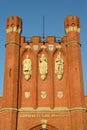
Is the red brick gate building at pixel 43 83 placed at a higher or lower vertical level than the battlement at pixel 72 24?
lower

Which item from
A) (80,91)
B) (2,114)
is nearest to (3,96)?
(2,114)

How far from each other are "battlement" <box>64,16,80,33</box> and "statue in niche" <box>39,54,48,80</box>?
380cm

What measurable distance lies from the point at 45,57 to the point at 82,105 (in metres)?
6.15

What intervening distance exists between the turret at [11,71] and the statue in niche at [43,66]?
2.33m

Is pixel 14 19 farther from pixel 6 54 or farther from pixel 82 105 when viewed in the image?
pixel 82 105

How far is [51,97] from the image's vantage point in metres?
26.5

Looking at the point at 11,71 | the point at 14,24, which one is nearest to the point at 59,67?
the point at 11,71

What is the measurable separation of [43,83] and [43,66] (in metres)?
1.69

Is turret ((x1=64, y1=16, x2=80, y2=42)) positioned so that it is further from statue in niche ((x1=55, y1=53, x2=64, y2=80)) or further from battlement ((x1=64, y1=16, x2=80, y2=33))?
statue in niche ((x1=55, y1=53, x2=64, y2=80))

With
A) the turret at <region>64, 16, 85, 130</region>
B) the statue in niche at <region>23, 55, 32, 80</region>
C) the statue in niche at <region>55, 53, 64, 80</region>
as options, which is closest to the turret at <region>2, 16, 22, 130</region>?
the statue in niche at <region>23, 55, 32, 80</region>

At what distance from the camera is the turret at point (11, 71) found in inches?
983

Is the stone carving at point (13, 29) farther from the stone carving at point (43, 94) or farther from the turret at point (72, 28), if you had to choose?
the stone carving at point (43, 94)

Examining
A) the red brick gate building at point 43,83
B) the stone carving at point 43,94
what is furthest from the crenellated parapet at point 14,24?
the stone carving at point 43,94

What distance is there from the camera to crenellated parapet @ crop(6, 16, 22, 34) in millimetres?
28659
